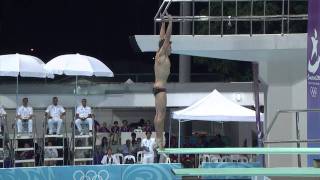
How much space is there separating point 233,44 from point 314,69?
2520 millimetres

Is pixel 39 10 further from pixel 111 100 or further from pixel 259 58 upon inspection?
pixel 259 58

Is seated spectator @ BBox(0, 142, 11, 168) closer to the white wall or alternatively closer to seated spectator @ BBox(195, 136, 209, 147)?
seated spectator @ BBox(195, 136, 209, 147)

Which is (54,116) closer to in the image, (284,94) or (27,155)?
(27,155)

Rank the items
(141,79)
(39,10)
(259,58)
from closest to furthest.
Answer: (259,58) → (141,79) → (39,10)

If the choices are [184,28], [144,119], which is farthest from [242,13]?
[144,119]

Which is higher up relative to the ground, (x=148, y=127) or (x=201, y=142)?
(x=148, y=127)

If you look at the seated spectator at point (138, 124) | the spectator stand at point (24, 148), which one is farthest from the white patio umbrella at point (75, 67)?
the seated spectator at point (138, 124)

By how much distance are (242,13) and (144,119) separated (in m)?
5.09

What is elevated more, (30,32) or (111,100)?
(30,32)

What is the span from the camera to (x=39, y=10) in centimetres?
3559

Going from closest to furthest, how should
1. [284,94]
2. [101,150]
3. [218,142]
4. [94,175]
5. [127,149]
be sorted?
[94,175] → [284,94] → [127,149] → [101,150] → [218,142]

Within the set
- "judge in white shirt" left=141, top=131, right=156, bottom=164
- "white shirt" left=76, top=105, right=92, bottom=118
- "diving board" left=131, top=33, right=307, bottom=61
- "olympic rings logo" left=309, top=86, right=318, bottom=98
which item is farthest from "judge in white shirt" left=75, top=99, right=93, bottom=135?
"olympic rings logo" left=309, top=86, right=318, bottom=98

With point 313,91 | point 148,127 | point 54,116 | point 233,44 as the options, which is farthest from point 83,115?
point 313,91

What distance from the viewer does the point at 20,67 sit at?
18.3m
